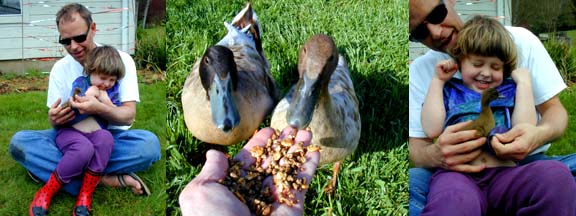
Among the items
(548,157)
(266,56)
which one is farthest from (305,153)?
(548,157)

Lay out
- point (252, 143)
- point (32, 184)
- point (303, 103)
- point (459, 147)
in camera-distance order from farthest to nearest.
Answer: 1. point (32, 184)
2. point (459, 147)
3. point (252, 143)
4. point (303, 103)

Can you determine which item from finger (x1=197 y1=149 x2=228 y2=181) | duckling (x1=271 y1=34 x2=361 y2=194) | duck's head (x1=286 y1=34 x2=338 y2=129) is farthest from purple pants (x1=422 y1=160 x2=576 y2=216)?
finger (x1=197 y1=149 x2=228 y2=181)

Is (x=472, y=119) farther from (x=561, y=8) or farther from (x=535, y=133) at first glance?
(x=561, y=8)

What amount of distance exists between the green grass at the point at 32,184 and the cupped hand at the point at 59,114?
0.11ft

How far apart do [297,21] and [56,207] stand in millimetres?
1071

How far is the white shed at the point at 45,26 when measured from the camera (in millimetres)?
2084

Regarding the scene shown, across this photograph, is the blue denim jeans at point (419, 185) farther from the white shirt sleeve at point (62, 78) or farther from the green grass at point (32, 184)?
the white shirt sleeve at point (62, 78)

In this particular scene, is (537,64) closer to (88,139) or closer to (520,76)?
(520,76)

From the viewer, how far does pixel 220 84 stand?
5.53ft

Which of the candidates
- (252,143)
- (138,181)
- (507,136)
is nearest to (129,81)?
(138,181)

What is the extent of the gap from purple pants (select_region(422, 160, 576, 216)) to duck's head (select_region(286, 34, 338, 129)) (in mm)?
537

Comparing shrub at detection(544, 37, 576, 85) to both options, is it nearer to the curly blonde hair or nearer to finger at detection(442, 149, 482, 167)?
the curly blonde hair

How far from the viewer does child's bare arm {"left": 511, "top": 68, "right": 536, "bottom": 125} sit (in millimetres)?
2010

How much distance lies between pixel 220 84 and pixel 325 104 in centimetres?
33
